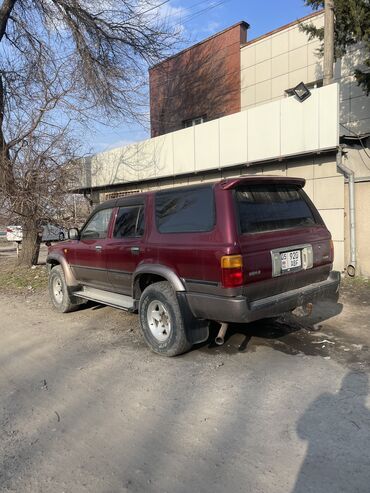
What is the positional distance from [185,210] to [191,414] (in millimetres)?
2219

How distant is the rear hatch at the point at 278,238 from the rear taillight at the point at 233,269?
67 millimetres

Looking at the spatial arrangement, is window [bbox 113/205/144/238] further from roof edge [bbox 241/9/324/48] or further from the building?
roof edge [bbox 241/9/324/48]

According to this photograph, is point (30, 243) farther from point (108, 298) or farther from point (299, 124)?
point (299, 124)

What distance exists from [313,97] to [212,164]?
3.10 m

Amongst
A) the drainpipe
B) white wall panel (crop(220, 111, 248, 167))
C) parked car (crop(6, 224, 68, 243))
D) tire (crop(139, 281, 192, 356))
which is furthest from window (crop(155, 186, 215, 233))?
parked car (crop(6, 224, 68, 243))

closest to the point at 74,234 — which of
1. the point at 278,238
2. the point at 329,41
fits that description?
the point at 278,238

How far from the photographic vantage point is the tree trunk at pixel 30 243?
1163cm

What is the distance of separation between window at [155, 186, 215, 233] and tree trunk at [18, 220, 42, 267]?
7.44 m

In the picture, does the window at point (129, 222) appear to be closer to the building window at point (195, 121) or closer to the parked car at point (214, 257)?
the parked car at point (214, 257)

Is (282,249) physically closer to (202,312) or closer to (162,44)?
(202,312)

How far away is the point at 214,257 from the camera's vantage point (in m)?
4.20

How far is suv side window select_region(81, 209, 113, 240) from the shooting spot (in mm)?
6184

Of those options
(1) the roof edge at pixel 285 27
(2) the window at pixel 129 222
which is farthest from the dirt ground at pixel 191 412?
(1) the roof edge at pixel 285 27

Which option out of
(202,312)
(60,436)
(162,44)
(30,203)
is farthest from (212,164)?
(60,436)
